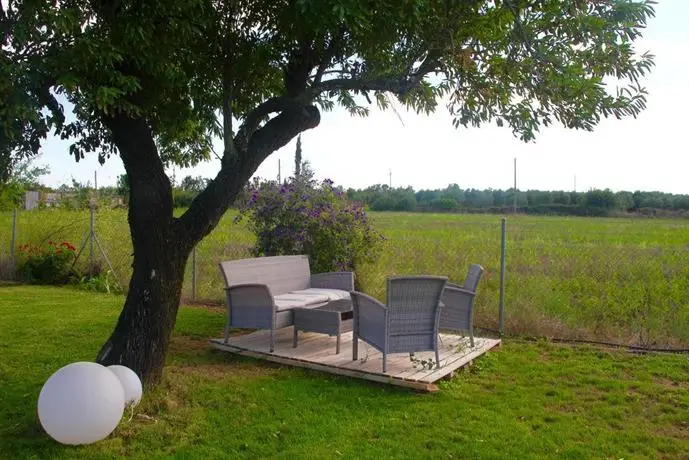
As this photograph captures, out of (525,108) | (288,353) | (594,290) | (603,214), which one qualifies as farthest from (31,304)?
(603,214)

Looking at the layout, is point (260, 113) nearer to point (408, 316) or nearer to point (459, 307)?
point (408, 316)

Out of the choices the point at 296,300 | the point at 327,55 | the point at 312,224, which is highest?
the point at 327,55

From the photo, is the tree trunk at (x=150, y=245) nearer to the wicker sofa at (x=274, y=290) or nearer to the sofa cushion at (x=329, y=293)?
the wicker sofa at (x=274, y=290)

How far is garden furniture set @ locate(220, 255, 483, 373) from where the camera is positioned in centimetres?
508

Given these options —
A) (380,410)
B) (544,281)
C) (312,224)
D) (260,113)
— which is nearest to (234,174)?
(260,113)

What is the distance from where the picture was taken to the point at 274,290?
6867 millimetres

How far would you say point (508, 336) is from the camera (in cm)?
726

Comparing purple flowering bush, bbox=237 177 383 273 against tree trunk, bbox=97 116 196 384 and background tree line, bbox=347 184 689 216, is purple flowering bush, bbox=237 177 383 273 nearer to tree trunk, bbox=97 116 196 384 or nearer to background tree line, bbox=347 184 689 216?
tree trunk, bbox=97 116 196 384

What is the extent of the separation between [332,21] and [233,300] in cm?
334

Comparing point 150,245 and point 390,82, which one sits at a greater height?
point 390,82

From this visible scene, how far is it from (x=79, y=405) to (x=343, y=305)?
3.67 meters

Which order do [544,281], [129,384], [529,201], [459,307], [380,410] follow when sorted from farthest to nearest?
1. [529,201]
2. [544,281]
3. [459,307]
4. [380,410]
5. [129,384]

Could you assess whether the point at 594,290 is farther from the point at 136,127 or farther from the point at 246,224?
the point at 136,127

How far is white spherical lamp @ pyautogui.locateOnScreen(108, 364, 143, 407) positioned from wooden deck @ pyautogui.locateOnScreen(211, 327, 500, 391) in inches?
70.0
